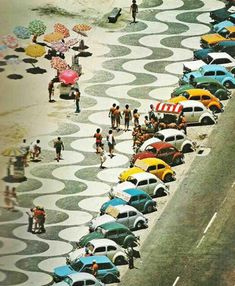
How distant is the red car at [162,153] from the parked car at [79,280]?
19.4 m

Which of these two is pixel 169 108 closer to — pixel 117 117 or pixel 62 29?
pixel 117 117

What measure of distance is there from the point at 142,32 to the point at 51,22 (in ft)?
29.0

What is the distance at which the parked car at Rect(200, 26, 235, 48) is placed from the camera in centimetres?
13900

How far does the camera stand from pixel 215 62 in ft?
440

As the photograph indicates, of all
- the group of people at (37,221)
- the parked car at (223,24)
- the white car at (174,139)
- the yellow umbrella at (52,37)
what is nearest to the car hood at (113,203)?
the group of people at (37,221)

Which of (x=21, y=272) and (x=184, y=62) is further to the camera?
(x=184, y=62)

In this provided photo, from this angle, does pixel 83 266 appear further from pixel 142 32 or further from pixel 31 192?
pixel 142 32

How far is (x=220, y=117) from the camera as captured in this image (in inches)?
4970

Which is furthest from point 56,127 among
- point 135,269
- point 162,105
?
point 135,269

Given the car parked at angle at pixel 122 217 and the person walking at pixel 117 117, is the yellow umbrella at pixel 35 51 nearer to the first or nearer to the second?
the person walking at pixel 117 117

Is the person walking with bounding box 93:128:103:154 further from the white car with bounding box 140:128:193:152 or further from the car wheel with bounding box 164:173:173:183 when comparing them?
the car wheel with bounding box 164:173:173:183

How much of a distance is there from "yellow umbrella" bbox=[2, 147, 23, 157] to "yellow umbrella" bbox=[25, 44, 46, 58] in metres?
23.8

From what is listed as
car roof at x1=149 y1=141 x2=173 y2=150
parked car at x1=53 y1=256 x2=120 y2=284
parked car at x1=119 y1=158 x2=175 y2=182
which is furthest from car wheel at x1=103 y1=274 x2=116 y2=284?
car roof at x1=149 y1=141 x2=173 y2=150

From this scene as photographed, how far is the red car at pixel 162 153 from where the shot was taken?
378 feet
